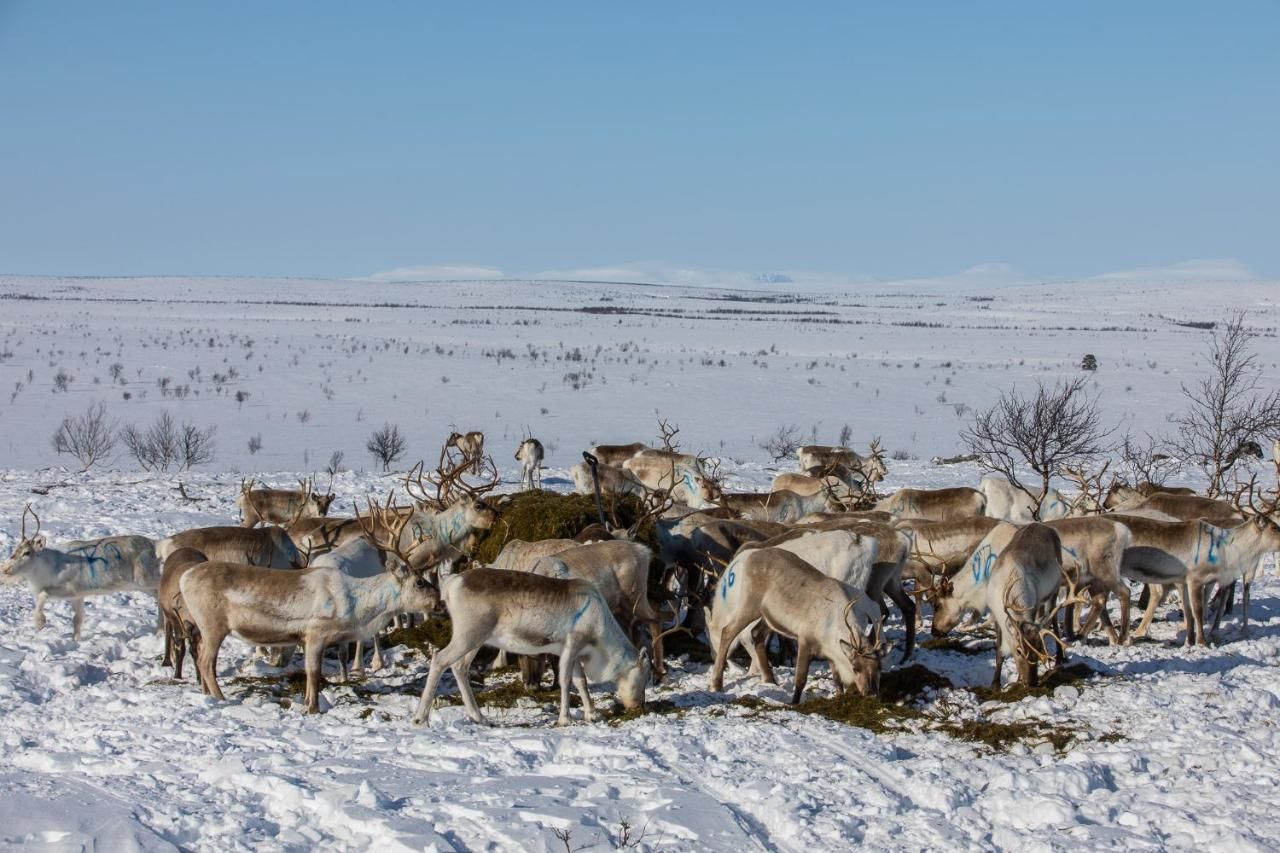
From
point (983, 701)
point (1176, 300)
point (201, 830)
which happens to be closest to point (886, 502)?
point (983, 701)

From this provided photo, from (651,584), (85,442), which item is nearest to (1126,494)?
(651,584)

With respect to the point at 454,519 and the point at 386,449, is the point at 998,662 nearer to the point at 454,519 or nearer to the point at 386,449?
the point at 454,519

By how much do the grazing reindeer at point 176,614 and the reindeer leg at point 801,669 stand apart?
5.01 m

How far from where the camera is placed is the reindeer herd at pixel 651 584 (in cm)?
919

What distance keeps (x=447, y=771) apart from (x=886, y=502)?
8.75 meters

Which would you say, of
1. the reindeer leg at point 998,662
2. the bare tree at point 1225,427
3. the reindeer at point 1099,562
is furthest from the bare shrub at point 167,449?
the bare tree at point 1225,427

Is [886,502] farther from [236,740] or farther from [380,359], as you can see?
[380,359]

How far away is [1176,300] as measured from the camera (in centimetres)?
12488

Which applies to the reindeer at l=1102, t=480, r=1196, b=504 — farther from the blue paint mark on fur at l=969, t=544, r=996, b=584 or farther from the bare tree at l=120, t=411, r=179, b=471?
the bare tree at l=120, t=411, r=179, b=471

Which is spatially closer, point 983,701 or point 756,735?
point 756,735

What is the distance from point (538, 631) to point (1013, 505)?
8.60 metres

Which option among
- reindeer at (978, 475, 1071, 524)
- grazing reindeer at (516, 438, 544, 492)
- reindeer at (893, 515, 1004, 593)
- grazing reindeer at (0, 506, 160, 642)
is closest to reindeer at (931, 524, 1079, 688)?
reindeer at (893, 515, 1004, 593)

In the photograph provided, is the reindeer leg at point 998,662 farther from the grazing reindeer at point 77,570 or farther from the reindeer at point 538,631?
the grazing reindeer at point 77,570

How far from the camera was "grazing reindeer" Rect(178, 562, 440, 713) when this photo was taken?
9.32m
